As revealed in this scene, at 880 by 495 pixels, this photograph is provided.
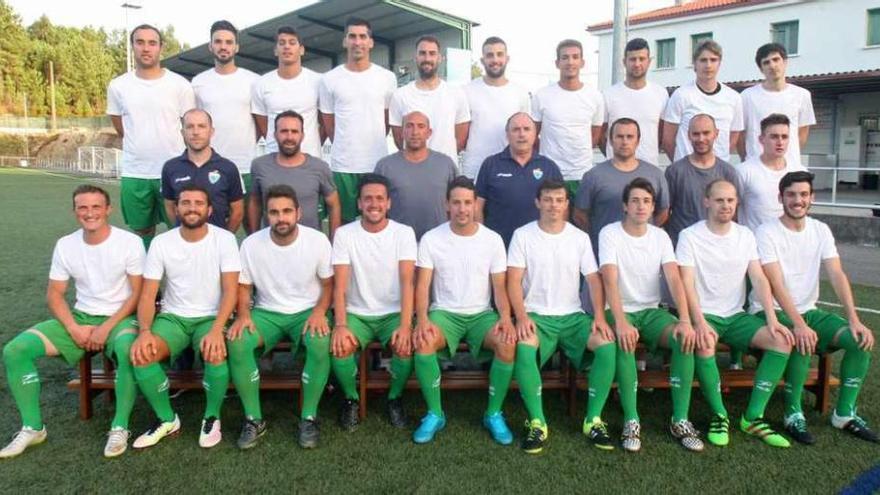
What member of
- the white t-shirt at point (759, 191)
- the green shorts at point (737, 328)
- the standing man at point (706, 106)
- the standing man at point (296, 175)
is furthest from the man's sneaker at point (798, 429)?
the standing man at point (296, 175)

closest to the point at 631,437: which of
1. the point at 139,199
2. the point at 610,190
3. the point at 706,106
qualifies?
the point at 610,190

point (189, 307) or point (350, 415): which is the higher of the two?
point (189, 307)

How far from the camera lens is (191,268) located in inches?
173

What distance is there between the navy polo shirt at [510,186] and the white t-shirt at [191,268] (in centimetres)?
185

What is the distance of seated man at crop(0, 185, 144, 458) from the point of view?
4.08 m

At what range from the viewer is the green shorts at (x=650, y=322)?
436 cm

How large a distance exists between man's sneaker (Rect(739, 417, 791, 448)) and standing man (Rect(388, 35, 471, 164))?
272 cm

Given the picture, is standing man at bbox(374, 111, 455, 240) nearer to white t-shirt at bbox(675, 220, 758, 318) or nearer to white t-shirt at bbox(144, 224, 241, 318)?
white t-shirt at bbox(144, 224, 241, 318)

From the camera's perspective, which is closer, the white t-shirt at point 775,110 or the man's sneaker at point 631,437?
the man's sneaker at point 631,437

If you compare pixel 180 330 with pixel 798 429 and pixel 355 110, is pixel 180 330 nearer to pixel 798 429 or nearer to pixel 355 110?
pixel 355 110

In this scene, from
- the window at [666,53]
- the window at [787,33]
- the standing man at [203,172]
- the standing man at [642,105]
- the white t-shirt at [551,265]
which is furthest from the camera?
the window at [666,53]

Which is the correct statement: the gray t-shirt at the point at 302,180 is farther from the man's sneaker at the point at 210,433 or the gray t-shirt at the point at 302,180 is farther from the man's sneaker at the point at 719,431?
the man's sneaker at the point at 719,431

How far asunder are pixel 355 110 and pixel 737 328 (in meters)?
3.12

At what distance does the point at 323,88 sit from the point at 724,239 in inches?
124
